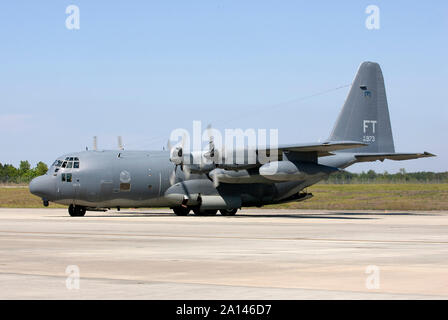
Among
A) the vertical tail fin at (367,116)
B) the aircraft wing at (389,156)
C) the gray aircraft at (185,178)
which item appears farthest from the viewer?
the vertical tail fin at (367,116)

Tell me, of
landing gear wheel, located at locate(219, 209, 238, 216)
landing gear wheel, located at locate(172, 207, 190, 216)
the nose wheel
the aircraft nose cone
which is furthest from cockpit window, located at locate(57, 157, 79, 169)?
landing gear wheel, located at locate(219, 209, 238, 216)

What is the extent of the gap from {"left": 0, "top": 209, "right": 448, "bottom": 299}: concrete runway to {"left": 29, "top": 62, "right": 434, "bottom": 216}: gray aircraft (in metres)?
13.8

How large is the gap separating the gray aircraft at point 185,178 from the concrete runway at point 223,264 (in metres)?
13.8

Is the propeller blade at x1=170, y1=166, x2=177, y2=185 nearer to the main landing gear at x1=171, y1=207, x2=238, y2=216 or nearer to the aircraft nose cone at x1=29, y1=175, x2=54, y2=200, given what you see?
the main landing gear at x1=171, y1=207, x2=238, y2=216

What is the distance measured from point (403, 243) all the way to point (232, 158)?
22.0 m

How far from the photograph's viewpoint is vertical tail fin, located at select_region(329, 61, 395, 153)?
53500 mm

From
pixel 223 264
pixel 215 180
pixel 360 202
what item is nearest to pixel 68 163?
pixel 215 180

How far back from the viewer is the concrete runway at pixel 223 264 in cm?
1341

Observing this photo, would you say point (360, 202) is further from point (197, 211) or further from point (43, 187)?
point (43, 187)

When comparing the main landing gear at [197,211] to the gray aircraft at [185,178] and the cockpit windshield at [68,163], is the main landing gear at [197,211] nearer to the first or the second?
the gray aircraft at [185,178]

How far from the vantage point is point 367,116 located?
5378 centimetres

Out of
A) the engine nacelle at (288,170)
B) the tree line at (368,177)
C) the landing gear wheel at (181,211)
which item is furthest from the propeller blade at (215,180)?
the tree line at (368,177)
